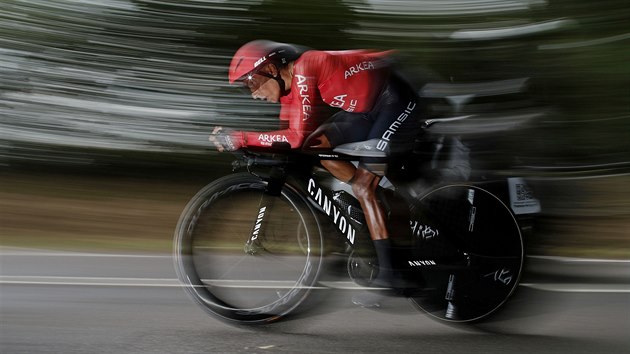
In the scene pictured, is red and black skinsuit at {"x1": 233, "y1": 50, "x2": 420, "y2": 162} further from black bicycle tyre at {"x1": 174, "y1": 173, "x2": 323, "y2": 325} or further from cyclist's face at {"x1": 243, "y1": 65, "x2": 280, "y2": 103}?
black bicycle tyre at {"x1": 174, "y1": 173, "x2": 323, "y2": 325}

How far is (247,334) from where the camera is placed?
3535mm

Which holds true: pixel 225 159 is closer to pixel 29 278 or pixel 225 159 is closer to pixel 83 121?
pixel 83 121

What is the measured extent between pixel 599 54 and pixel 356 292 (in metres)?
2.63

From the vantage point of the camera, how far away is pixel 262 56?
11.4ft

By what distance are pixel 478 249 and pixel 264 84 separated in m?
1.32

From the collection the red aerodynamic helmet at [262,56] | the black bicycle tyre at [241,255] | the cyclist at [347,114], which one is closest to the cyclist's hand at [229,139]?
the cyclist at [347,114]

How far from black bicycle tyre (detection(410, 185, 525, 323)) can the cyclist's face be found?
0.87 m

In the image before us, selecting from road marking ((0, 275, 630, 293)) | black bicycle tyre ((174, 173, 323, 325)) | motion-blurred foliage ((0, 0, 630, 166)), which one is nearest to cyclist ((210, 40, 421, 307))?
black bicycle tyre ((174, 173, 323, 325))

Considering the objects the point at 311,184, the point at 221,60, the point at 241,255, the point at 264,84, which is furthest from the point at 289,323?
the point at 221,60

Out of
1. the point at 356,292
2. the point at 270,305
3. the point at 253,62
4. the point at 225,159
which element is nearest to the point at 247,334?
the point at 270,305

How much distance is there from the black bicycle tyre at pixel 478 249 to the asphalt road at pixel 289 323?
8 cm

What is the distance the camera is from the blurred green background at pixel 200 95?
174 inches

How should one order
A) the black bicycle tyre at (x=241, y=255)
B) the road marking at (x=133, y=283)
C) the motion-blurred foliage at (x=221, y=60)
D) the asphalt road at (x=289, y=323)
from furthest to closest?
the motion-blurred foliage at (x=221, y=60) → the road marking at (x=133, y=283) → the black bicycle tyre at (x=241, y=255) → the asphalt road at (x=289, y=323)

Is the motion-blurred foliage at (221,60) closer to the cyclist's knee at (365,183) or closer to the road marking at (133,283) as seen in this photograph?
the cyclist's knee at (365,183)
